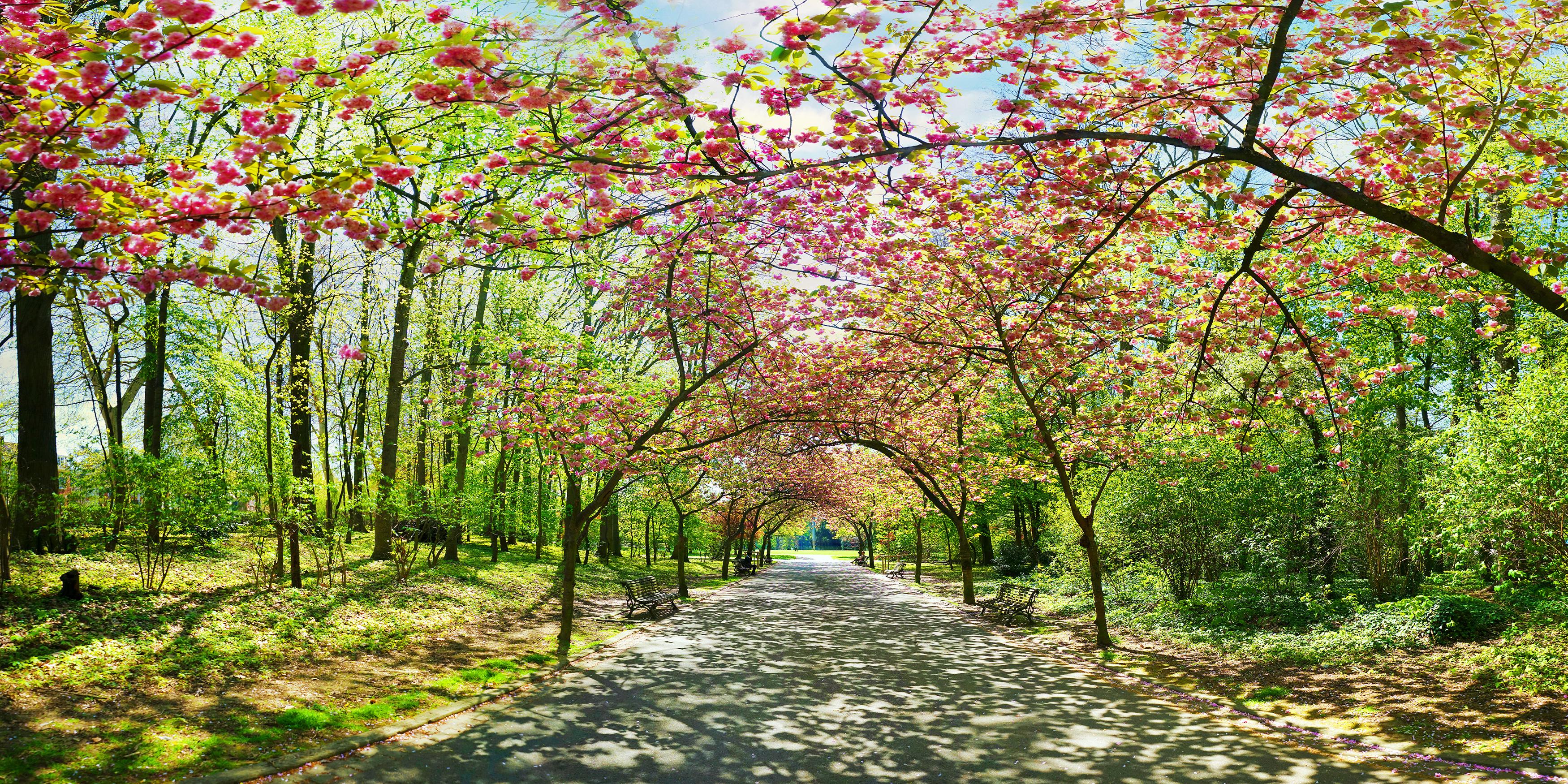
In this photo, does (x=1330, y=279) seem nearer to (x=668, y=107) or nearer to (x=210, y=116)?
(x=668, y=107)

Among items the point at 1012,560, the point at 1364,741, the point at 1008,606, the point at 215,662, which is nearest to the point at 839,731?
the point at 1364,741

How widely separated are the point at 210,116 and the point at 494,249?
1198 centimetres

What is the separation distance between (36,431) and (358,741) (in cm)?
904

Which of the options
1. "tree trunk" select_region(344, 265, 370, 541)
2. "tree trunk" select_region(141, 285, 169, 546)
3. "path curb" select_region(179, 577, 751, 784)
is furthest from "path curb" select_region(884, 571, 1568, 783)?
"tree trunk" select_region(141, 285, 169, 546)

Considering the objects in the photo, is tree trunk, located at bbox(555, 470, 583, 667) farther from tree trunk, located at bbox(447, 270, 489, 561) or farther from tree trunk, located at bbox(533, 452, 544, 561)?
tree trunk, located at bbox(533, 452, 544, 561)

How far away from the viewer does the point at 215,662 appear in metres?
9.23

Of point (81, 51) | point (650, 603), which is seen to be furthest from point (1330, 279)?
point (650, 603)

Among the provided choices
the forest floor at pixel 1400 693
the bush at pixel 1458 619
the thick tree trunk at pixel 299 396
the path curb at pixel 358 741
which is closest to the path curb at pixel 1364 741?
the forest floor at pixel 1400 693

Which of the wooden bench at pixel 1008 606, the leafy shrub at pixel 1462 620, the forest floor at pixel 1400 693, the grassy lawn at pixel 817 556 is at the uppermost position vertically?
the leafy shrub at pixel 1462 620

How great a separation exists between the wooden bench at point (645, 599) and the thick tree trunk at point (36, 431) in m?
9.44

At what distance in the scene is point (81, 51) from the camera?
445cm

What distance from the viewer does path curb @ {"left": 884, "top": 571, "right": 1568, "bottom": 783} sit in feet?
20.1

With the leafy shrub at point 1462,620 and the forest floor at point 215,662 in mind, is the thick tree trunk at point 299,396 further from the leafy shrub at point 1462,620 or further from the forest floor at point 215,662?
the leafy shrub at point 1462,620

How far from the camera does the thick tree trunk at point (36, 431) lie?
11.5 meters
